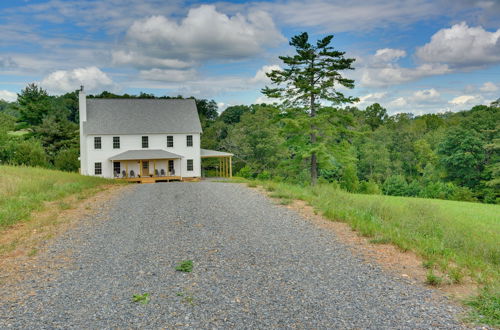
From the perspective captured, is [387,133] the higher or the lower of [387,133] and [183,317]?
the higher

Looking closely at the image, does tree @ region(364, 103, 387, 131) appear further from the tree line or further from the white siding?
the white siding

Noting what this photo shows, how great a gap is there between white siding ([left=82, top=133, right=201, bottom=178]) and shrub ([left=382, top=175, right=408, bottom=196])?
2575 centimetres

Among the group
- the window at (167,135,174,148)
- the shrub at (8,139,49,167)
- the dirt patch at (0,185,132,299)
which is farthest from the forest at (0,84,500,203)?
the dirt patch at (0,185,132,299)

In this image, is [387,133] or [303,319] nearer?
[303,319]

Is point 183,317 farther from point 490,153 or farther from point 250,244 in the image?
point 490,153

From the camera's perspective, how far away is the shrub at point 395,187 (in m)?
47.8

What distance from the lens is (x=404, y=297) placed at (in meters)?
4.98

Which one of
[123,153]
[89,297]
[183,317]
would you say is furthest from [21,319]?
[123,153]

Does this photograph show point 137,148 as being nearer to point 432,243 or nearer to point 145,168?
point 145,168

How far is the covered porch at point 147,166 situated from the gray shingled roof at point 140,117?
2363 mm

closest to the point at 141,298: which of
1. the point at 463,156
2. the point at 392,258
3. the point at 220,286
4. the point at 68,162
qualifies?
the point at 220,286

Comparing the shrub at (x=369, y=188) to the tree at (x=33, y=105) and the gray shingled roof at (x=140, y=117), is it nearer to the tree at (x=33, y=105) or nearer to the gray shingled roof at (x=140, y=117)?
the gray shingled roof at (x=140, y=117)

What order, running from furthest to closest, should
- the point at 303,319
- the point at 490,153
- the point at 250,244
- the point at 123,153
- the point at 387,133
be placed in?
1. the point at 387,133
2. the point at 490,153
3. the point at 123,153
4. the point at 250,244
5. the point at 303,319

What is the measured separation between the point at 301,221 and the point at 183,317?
5510 mm
